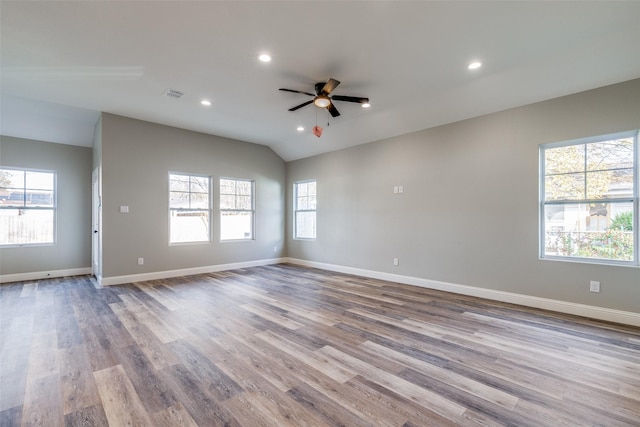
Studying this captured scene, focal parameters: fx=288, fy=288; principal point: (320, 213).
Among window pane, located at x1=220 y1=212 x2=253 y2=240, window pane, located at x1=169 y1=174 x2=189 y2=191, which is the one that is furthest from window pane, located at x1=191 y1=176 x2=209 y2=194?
window pane, located at x1=220 y1=212 x2=253 y2=240

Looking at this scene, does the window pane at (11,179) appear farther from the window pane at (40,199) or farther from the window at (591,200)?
the window at (591,200)

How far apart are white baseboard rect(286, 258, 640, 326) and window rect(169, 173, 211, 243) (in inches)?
137

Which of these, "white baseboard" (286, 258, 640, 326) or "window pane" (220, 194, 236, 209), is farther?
"window pane" (220, 194, 236, 209)

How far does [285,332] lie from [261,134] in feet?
14.7

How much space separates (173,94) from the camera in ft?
13.8

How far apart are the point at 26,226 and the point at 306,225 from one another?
18.5 feet

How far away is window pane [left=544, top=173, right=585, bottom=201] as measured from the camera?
366 cm

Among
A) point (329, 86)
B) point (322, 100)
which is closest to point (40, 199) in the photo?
point (322, 100)

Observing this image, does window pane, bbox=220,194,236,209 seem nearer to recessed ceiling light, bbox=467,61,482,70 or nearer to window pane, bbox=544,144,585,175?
recessed ceiling light, bbox=467,61,482,70

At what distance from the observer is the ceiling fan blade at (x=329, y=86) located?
3.31 meters

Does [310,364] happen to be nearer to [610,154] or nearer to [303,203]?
[610,154]

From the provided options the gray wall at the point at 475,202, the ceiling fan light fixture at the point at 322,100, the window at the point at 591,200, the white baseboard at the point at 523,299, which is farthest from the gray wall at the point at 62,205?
the window at the point at 591,200

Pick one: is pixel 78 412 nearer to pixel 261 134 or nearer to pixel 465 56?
pixel 465 56

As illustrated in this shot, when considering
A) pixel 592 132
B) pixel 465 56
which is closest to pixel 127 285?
pixel 465 56
